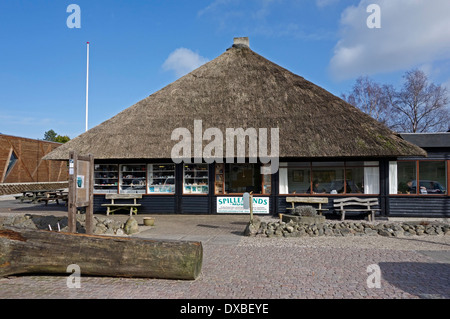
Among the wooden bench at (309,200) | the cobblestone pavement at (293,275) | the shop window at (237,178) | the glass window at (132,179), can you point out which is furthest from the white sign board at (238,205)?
the cobblestone pavement at (293,275)

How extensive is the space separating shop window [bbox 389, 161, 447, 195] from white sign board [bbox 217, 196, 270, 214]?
5.26 metres

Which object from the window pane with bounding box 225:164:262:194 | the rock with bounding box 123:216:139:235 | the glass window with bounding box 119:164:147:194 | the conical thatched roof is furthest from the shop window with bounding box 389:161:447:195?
the glass window with bounding box 119:164:147:194

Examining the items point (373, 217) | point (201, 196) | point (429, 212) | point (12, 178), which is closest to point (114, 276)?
point (201, 196)

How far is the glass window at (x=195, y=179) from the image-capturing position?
51.6 feet

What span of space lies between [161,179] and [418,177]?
11.0 metres

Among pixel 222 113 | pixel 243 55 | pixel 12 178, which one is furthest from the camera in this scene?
pixel 12 178

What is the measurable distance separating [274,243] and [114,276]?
14.9 feet

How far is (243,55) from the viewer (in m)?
19.2

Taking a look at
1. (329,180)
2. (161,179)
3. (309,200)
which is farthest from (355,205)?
(161,179)

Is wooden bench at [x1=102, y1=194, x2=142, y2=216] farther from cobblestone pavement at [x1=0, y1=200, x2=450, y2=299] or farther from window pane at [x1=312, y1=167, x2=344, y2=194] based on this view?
window pane at [x1=312, y1=167, x2=344, y2=194]

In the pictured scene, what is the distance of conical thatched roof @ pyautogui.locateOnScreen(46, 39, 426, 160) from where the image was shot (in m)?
14.1

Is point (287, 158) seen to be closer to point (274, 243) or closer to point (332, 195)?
point (332, 195)
